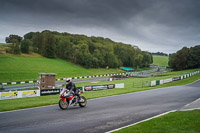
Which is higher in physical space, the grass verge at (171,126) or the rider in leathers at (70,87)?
the rider in leathers at (70,87)

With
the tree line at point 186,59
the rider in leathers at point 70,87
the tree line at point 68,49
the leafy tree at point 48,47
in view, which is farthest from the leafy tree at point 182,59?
the rider in leathers at point 70,87

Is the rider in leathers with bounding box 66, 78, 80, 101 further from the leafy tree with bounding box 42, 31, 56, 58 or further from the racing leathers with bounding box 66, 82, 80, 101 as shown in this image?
the leafy tree with bounding box 42, 31, 56, 58

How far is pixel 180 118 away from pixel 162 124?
1521mm

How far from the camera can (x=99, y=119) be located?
358 inches

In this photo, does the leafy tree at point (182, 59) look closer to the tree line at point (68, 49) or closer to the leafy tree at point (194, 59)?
the leafy tree at point (194, 59)

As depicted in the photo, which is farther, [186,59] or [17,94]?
[186,59]

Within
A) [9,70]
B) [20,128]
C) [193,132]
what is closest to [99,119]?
[20,128]

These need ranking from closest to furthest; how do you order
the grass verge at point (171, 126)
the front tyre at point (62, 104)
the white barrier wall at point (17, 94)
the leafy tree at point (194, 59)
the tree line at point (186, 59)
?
the grass verge at point (171, 126) < the front tyre at point (62, 104) < the white barrier wall at point (17, 94) < the leafy tree at point (194, 59) < the tree line at point (186, 59)

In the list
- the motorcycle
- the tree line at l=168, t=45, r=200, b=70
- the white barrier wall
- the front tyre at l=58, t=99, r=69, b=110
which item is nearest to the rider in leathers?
the motorcycle

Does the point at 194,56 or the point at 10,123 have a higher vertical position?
the point at 194,56

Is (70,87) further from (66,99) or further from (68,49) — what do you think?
(68,49)

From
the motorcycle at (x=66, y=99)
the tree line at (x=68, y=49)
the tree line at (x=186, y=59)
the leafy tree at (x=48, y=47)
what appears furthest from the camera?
the tree line at (x=186, y=59)

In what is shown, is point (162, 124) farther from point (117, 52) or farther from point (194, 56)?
point (117, 52)

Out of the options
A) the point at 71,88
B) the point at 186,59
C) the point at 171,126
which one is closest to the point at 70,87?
the point at 71,88
